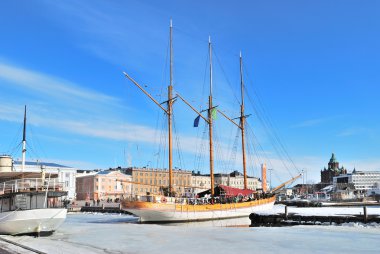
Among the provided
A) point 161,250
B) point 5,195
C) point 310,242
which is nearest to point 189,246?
point 161,250

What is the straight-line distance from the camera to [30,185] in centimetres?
3231

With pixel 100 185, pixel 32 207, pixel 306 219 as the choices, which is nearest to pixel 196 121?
pixel 306 219

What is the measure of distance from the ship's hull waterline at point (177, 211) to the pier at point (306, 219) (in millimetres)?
8662

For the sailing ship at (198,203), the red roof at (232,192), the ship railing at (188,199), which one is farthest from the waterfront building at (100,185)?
the ship railing at (188,199)

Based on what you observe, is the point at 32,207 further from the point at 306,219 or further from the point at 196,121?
the point at 196,121

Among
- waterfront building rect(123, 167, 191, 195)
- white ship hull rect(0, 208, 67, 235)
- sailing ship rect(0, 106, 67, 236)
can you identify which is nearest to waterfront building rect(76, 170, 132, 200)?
waterfront building rect(123, 167, 191, 195)

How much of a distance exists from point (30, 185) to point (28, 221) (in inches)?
140

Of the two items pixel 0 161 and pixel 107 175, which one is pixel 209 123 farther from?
pixel 107 175

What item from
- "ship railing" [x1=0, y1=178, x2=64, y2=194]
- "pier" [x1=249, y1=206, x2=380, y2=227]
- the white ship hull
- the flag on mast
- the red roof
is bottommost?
"pier" [x1=249, y1=206, x2=380, y2=227]

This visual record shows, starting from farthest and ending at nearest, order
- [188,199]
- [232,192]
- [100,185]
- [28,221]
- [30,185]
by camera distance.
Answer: [100,185] → [232,192] → [188,199] → [30,185] → [28,221]

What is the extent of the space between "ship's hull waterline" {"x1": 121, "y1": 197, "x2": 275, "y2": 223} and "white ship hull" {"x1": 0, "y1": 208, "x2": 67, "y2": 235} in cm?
1992

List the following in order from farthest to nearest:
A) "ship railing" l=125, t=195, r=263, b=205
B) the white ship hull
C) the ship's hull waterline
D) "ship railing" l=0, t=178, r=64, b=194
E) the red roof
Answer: the red roof < "ship railing" l=125, t=195, r=263, b=205 < the ship's hull waterline < "ship railing" l=0, t=178, r=64, b=194 < the white ship hull

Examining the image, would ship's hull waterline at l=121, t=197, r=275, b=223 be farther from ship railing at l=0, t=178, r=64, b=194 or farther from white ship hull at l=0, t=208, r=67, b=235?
white ship hull at l=0, t=208, r=67, b=235

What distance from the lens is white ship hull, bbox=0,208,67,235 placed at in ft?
96.9
